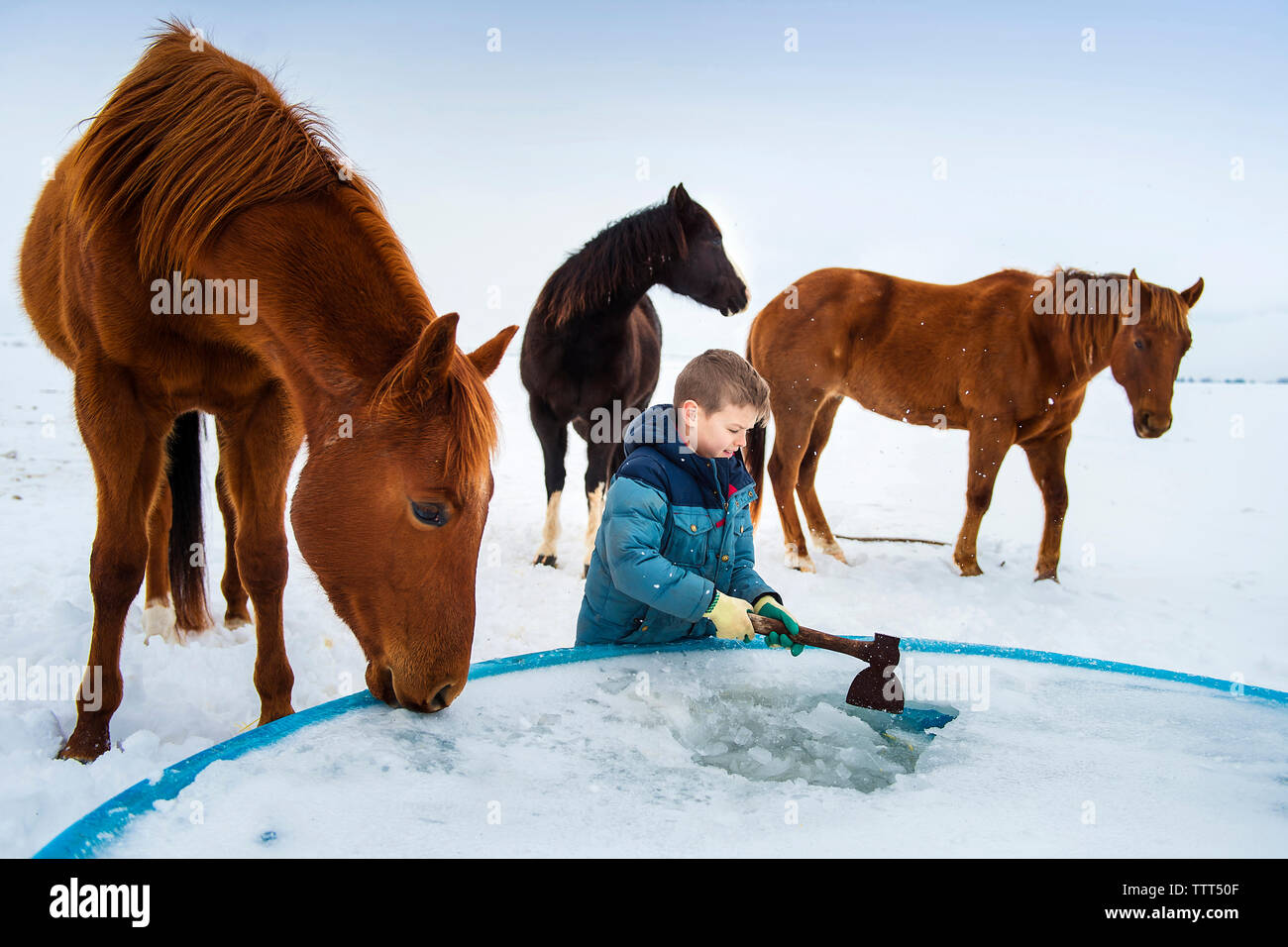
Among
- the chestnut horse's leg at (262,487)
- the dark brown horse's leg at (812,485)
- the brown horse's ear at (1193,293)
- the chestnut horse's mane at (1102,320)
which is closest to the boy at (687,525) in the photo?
the chestnut horse's leg at (262,487)

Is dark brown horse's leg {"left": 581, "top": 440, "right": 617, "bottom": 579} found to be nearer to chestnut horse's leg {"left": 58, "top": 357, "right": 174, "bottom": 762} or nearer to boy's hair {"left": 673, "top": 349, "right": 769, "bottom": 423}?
boy's hair {"left": 673, "top": 349, "right": 769, "bottom": 423}

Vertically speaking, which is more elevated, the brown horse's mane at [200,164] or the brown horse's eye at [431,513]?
the brown horse's mane at [200,164]

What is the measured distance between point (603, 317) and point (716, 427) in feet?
11.1

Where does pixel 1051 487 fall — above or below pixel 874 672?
above

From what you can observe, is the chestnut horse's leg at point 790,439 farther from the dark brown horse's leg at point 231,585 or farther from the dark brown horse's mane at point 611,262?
the dark brown horse's leg at point 231,585

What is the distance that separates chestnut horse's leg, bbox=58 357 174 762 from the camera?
2377mm

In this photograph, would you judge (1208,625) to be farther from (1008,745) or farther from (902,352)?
(1008,745)

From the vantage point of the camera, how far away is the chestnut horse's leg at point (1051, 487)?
553cm

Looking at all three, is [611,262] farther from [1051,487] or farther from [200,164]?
[200,164]

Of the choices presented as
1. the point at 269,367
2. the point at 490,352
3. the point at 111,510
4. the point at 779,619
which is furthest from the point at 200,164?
the point at 779,619

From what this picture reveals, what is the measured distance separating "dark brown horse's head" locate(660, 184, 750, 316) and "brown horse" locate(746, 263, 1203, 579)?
47cm

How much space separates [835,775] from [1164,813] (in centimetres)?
74

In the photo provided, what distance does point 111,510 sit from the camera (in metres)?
2.42

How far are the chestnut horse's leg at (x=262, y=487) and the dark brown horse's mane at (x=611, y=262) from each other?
305 cm
